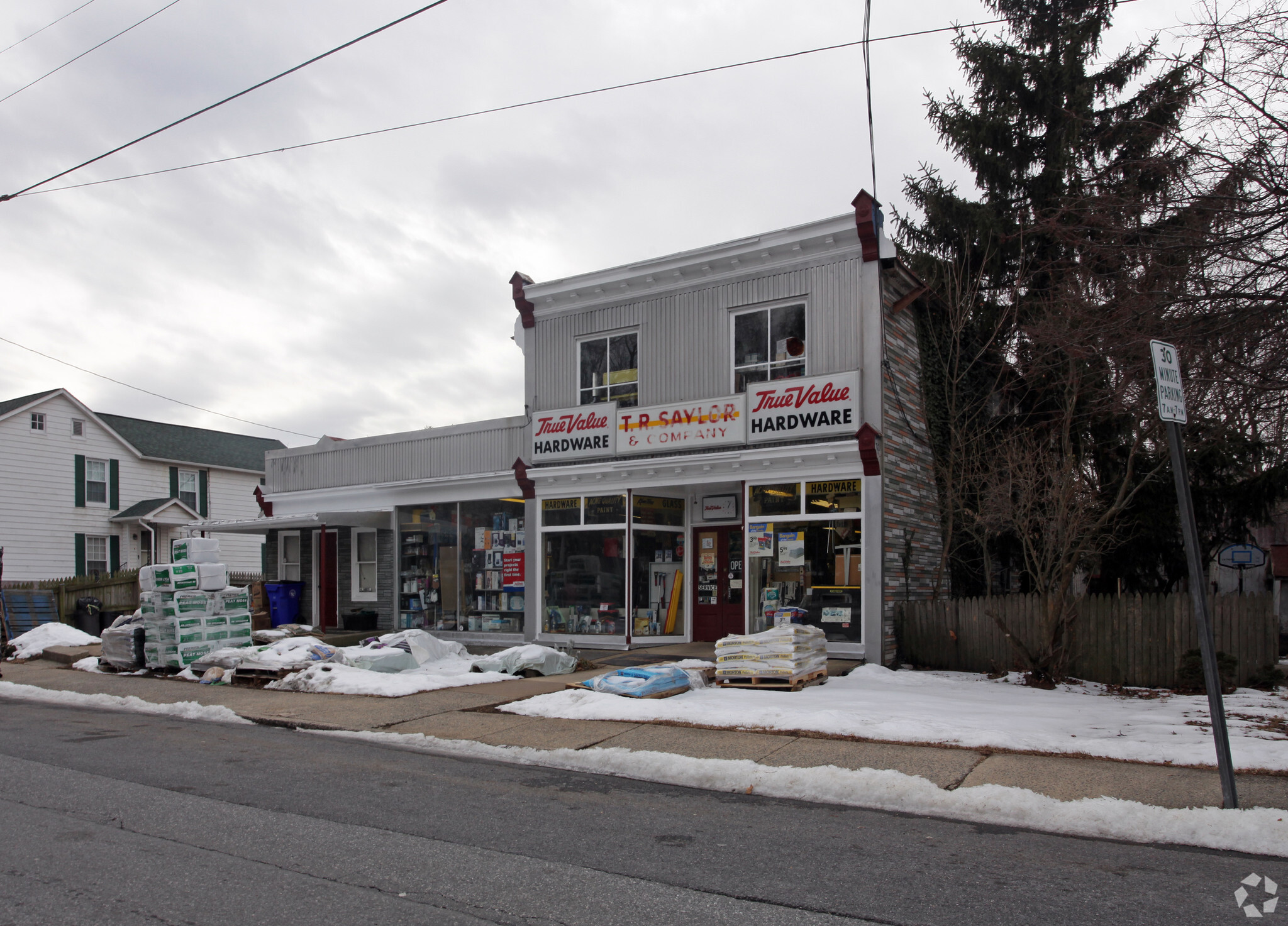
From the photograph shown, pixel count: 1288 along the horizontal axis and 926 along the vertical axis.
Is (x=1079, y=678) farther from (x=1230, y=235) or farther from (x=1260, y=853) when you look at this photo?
(x=1260, y=853)

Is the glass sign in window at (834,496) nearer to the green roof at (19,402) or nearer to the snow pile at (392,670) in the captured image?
the snow pile at (392,670)

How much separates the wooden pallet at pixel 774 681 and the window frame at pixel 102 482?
97.6 feet

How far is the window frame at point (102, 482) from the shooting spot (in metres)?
34.1

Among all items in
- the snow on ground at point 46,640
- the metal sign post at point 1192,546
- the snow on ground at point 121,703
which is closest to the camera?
the metal sign post at point 1192,546

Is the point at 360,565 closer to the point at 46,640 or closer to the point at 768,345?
the point at 46,640

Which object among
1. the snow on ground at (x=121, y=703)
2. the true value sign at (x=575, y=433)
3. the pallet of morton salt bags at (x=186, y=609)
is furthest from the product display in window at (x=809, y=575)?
the pallet of morton salt bags at (x=186, y=609)

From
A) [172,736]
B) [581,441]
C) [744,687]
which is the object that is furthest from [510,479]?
[172,736]

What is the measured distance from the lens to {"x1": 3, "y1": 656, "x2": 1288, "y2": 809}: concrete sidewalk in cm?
719

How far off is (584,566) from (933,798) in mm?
11181

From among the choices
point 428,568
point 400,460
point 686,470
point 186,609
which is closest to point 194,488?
point 400,460

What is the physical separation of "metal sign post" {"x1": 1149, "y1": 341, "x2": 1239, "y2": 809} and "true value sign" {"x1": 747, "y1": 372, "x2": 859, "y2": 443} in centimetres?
792

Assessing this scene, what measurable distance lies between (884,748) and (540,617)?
1022 centimetres

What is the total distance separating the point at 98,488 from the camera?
1356 inches

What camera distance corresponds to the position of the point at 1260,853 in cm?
571
